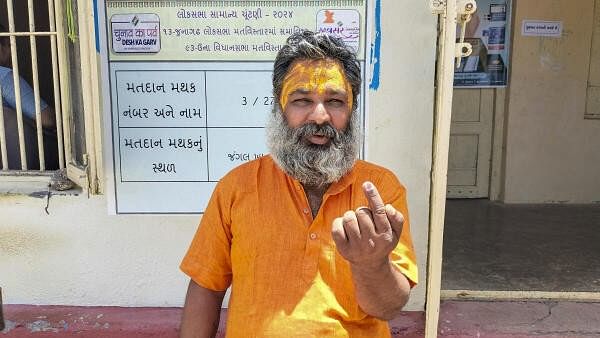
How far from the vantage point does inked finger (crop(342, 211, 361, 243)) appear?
1.28m

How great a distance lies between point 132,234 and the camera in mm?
3014

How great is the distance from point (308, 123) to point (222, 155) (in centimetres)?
130

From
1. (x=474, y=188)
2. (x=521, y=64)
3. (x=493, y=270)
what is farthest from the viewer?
(x=474, y=188)

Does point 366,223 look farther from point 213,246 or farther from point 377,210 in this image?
point 213,246

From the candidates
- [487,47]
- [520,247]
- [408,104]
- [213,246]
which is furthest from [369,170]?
[487,47]

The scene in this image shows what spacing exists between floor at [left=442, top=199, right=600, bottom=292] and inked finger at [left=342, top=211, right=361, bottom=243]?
2.23 metres

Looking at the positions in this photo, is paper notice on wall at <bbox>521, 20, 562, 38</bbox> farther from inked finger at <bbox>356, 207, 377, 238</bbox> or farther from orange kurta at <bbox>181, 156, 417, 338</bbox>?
inked finger at <bbox>356, 207, 377, 238</bbox>

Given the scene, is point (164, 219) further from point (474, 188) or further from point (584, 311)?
point (474, 188)

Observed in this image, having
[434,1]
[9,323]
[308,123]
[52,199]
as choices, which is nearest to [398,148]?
[434,1]

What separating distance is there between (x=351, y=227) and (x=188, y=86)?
1.83 m

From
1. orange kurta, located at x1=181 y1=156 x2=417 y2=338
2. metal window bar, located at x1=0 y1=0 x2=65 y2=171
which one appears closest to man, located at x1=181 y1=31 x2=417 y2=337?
orange kurta, located at x1=181 y1=156 x2=417 y2=338

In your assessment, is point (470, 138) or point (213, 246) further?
point (470, 138)

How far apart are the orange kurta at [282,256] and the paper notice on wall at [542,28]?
4063 millimetres

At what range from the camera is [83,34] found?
2.75 meters
